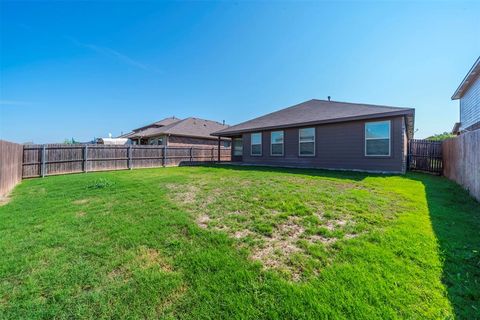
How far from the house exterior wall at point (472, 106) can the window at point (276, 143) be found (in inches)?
383

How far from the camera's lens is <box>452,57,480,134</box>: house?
10664 mm

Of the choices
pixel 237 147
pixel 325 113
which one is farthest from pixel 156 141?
pixel 325 113

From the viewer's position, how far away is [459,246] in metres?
2.92

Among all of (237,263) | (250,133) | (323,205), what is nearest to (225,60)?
(250,133)

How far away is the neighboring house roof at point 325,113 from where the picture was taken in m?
8.95

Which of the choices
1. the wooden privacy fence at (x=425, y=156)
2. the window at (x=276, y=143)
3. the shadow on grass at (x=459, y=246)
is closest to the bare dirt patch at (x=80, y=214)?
the shadow on grass at (x=459, y=246)

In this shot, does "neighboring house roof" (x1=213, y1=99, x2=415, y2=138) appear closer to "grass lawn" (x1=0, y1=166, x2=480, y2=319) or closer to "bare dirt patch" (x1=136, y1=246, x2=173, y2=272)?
"grass lawn" (x1=0, y1=166, x2=480, y2=319)

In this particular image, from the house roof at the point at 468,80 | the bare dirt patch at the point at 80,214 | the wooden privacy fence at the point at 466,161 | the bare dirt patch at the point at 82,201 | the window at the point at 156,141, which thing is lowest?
the bare dirt patch at the point at 80,214

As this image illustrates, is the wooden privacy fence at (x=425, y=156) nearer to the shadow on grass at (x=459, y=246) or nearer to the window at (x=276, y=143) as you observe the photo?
the shadow on grass at (x=459, y=246)

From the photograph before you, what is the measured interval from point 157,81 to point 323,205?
745 inches

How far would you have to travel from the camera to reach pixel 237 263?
8.38 ft

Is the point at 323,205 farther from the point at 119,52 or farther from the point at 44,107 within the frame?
the point at 44,107

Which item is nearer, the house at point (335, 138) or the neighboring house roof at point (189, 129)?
the house at point (335, 138)

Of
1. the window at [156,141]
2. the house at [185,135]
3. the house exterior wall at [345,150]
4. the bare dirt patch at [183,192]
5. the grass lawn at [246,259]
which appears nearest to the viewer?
the grass lawn at [246,259]
